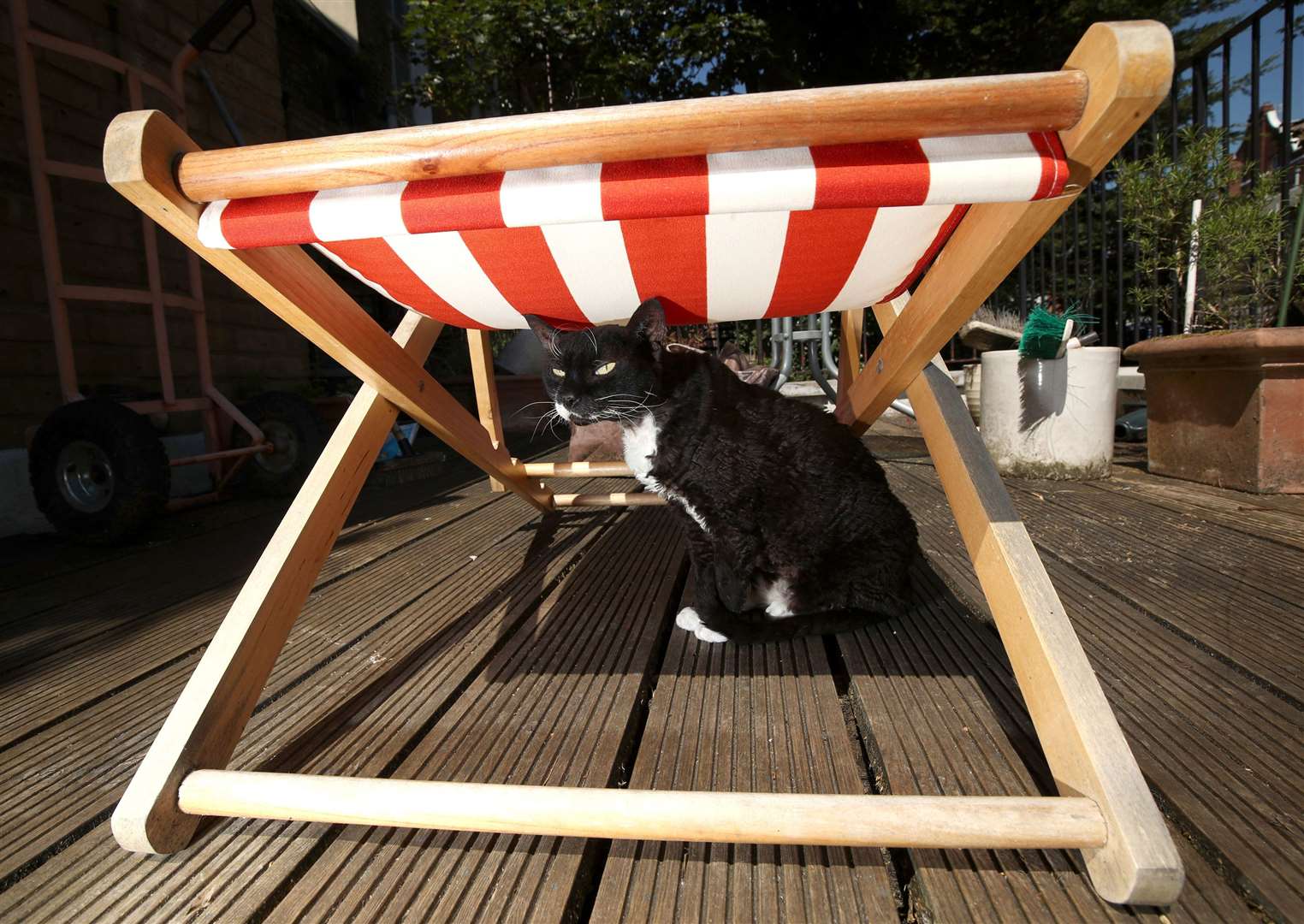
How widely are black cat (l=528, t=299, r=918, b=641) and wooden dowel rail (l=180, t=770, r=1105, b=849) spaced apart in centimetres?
59

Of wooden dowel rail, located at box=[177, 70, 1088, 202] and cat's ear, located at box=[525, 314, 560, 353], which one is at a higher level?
wooden dowel rail, located at box=[177, 70, 1088, 202]

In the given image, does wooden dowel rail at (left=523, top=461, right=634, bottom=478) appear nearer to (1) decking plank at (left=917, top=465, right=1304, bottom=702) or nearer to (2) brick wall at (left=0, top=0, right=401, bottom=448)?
(1) decking plank at (left=917, top=465, right=1304, bottom=702)

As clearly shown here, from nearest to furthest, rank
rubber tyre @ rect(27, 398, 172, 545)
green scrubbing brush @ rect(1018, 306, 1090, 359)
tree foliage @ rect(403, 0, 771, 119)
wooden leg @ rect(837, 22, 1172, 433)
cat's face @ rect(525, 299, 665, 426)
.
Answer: wooden leg @ rect(837, 22, 1172, 433) < cat's face @ rect(525, 299, 665, 426) < rubber tyre @ rect(27, 398, 172, 545) < green scrubbing brush @ rect(1018, 306, 1090, 359) < tree foliage @ rect(403, 0, 771, 119)

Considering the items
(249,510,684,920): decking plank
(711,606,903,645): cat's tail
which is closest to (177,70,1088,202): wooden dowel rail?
(249,510,684,920): decking plank

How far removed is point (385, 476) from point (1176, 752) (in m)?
3.60

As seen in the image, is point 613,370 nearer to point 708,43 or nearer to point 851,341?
point 851,341

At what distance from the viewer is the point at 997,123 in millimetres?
627

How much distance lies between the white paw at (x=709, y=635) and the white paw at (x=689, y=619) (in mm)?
16

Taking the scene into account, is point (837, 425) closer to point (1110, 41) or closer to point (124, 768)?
point (1110, 41)

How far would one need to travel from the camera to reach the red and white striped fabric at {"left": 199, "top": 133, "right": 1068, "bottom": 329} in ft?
2.23

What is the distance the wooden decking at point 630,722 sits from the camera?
732 mm

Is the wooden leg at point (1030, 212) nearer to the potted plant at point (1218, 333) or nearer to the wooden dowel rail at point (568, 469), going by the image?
the wooden dowel rail at point (568, 469)

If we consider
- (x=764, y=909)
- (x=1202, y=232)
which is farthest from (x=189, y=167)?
(x=1202, y=232)

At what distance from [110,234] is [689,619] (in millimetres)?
3879
